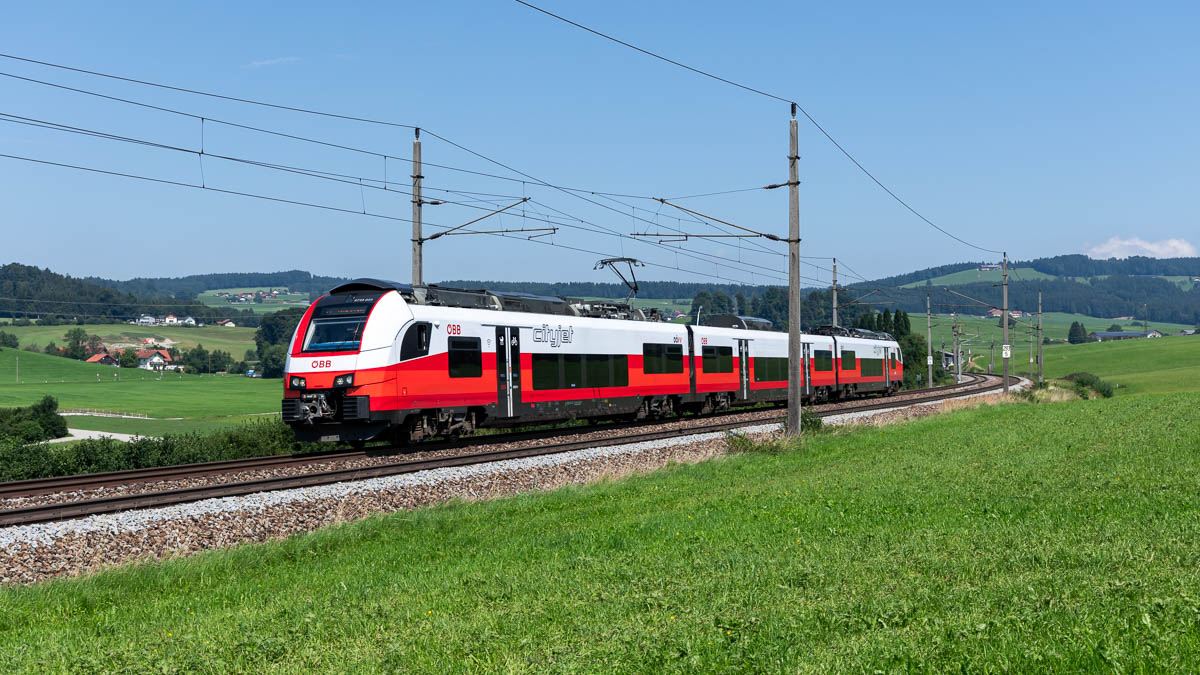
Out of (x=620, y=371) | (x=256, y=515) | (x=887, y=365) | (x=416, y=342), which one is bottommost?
(x=256, y=515)

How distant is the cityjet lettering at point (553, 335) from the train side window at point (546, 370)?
1.36ft

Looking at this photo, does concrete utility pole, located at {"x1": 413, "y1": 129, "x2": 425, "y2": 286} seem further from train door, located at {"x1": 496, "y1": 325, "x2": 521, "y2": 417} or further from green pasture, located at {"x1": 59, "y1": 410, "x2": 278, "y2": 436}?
green pasture, located at {"x1": 59, "y1": 410, "x2": 278, "y2": 436}

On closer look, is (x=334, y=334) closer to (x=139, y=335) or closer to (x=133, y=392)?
(x=133, y=392)

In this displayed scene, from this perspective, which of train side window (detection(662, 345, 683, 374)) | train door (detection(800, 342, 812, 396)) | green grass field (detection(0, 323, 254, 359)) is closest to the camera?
train side window (detection(662, 345, 683, 374))

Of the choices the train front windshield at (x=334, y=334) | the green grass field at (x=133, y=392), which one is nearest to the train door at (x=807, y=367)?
the train front windshield at (x=334, y=334)

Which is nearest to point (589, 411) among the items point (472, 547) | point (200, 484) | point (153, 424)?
point (200, 484)

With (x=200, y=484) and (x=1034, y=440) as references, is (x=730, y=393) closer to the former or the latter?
(x=1034, y=440)

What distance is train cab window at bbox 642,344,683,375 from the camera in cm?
3338

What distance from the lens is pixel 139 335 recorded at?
568ft

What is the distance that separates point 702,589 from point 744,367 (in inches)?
1268

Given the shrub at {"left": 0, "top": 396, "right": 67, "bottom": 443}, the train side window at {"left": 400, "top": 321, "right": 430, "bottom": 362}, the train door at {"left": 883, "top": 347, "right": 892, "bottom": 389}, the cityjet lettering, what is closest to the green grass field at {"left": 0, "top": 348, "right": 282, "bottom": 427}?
the shrub at {"left": 0, "top": 396, "right": 67, "bottom": 443}

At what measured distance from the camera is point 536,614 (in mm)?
8148

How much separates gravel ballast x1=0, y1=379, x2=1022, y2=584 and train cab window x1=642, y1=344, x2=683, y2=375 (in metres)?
10.8

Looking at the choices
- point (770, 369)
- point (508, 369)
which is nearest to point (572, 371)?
point (508, 369)
